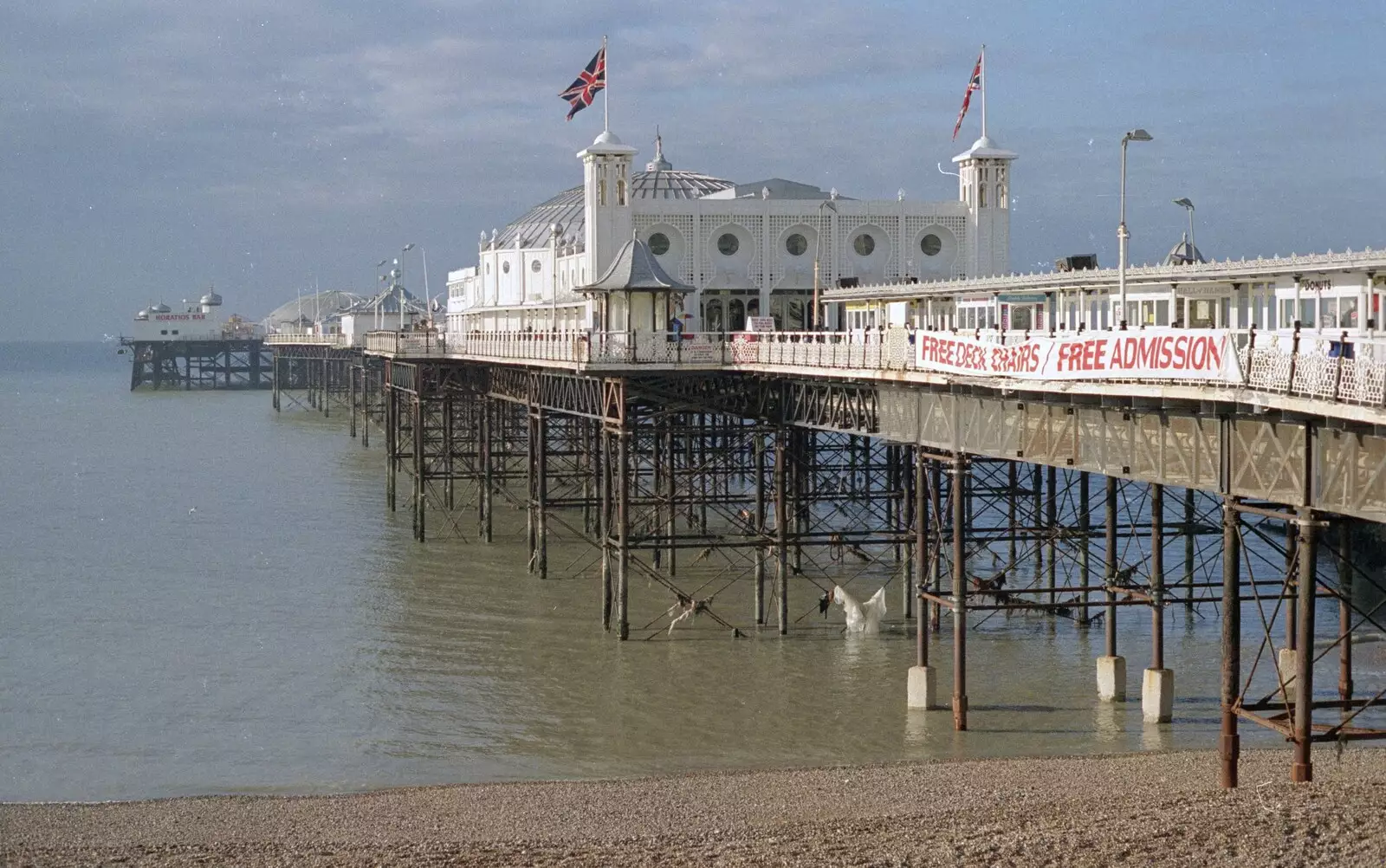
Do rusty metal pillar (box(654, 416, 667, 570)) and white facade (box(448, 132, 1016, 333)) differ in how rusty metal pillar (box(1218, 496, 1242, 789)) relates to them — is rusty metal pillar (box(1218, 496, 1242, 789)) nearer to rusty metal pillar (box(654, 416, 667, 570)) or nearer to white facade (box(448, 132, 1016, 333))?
rusty metal pillar (box(654, 416, 667, 570))

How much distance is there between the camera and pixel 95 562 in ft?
145

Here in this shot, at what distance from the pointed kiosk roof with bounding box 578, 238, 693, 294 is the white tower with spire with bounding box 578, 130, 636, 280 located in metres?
7.16

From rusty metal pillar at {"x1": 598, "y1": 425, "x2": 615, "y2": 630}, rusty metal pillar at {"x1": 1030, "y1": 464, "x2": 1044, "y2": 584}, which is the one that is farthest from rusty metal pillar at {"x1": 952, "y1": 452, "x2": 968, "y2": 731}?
rusty metal pillar at {"x1": 598, "y1": 425, "x2": 615, "y2": 630}

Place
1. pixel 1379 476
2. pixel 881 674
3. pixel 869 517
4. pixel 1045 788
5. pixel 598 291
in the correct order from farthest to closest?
pixel 869 517, pixel 598 291, pixel 881 674, pixel 1045 788, pixel 1379 476

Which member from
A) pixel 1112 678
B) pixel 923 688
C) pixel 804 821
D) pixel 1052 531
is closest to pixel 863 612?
pixel 1052 531

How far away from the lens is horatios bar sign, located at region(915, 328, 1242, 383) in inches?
750

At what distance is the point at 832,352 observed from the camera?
3011cm

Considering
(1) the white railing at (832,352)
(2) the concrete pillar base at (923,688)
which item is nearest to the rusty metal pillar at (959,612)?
(2) the concrete pillar base at (923,688)

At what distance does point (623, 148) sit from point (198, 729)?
2461cm

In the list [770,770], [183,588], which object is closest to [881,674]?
[770,770]

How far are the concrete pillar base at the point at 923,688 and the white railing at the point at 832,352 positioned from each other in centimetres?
479

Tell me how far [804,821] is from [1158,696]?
7880 mm

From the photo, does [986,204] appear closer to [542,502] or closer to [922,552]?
[542,502]

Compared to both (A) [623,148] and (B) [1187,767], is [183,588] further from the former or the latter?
(B) [1187,767]
